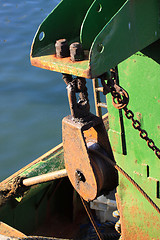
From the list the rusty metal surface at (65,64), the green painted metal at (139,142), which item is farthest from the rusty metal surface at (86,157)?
the green painted metal at (139,142)

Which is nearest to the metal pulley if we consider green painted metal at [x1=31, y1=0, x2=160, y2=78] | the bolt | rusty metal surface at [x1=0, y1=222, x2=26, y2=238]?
the bolt

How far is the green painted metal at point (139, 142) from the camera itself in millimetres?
2391

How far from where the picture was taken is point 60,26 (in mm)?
1886

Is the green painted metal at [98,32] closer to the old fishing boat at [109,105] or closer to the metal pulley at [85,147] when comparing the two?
the old fishing boat at [109,105]

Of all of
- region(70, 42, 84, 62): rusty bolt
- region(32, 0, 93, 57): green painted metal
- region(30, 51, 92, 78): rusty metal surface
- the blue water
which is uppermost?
region(32, 0, 93, 57): green painted metal

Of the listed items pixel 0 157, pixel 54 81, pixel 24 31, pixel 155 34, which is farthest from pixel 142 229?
pixel 24 31

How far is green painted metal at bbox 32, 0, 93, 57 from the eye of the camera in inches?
72.1

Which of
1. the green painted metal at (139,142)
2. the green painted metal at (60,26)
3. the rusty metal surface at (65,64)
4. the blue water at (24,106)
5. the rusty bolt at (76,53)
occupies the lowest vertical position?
the blue water at (24,106)

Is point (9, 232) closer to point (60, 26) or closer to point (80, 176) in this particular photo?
point (80, 176)

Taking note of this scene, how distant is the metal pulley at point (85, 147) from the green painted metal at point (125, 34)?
14 cm

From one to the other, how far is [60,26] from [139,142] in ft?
3.58

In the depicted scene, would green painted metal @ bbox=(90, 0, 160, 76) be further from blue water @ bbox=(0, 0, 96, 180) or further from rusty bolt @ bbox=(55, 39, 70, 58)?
blue water @ bbox=(0, 0, 96, 180)

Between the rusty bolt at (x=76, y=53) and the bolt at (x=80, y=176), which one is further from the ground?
the rusty bolt at (x=76, y=53)

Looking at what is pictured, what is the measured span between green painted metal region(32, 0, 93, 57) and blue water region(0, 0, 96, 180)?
502cm
